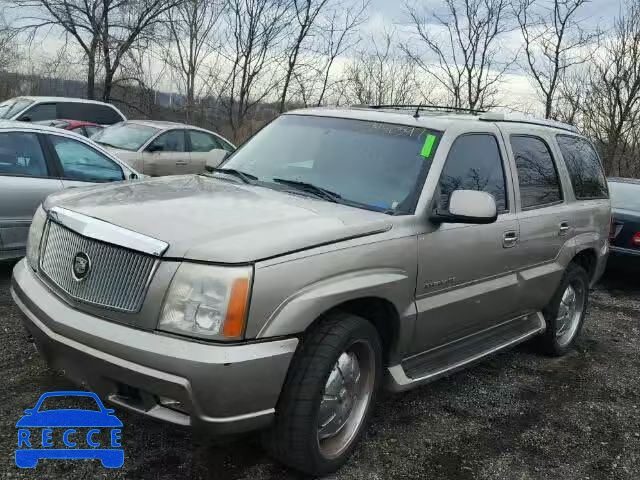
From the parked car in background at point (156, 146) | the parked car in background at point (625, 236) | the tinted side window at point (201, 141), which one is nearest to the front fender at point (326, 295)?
the parked car in background at point (625, 236)

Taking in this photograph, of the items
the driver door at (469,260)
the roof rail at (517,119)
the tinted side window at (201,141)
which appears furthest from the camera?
the tinted side window at (201,141)

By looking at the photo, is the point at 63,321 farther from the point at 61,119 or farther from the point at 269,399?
the point at 61,119

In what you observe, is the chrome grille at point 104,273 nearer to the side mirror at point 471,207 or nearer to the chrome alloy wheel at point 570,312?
the side mirror at point 471,207

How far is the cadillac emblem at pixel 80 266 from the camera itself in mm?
2861

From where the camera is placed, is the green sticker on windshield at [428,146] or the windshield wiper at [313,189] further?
the green sticker on windshield at [428,146]

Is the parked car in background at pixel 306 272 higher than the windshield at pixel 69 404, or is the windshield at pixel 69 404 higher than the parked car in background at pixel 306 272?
the parked car in background at pixel 306 272

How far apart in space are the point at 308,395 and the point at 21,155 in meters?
4.64

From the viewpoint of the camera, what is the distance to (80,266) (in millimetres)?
2896

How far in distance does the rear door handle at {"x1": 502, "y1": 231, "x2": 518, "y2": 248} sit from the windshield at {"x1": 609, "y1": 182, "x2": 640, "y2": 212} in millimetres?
4625

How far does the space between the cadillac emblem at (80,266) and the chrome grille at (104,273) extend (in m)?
0.01

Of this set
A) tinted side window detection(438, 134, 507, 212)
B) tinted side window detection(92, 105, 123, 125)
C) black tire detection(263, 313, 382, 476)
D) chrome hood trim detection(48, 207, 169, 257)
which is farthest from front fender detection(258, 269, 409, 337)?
tinted side window detection(92, 105, 123, 125)

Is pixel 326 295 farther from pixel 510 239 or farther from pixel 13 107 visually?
pixel 13 107

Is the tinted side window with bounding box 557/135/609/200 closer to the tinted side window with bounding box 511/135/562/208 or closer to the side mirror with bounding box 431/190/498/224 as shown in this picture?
the tinted side window with bounding box 511/135/562/208

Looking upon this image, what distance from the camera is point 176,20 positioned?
22.9 metres
